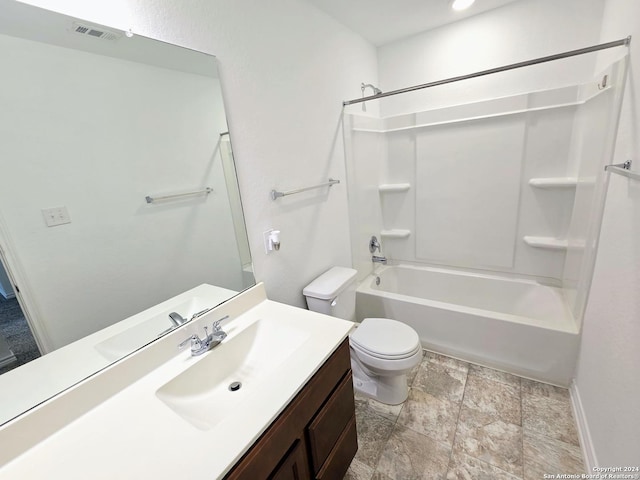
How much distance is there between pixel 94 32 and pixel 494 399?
258 cm

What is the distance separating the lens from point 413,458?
143 centimetres

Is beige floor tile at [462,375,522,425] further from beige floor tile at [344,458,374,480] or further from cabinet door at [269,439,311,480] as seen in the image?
cabinet door at [269,439,311,480]

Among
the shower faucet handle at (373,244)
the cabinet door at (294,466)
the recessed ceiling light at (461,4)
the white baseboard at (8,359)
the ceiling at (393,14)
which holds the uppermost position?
the ceiling at (393,14)

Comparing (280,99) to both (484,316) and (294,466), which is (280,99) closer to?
(294,466)

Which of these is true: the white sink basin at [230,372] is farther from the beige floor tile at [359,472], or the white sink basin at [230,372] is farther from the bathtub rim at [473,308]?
the bathtub rim at [473,308]

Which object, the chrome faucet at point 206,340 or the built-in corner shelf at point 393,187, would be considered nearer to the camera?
the chrome faucet at point 206,340

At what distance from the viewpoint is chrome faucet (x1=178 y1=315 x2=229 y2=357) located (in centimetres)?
110

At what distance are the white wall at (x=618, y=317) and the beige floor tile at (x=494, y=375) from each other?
1.19 ft

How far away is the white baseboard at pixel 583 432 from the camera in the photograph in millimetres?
1289

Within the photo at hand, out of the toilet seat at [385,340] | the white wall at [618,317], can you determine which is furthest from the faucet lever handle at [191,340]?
the white wall at [618,317]

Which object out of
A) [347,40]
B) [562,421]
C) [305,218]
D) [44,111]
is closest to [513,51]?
[347,40]

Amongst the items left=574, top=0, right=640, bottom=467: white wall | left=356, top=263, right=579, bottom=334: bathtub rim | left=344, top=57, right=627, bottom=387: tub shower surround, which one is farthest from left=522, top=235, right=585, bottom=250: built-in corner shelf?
left=574, top=0, right=640, bottom=467: white wall

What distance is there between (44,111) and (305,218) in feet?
4.14

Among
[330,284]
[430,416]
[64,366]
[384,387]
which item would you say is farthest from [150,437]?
[430,416]
